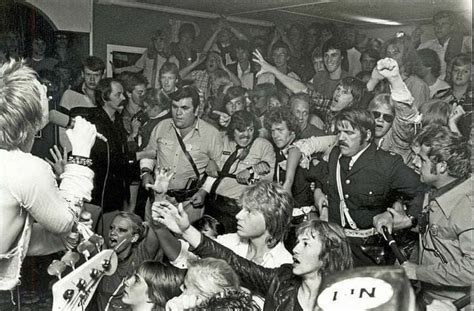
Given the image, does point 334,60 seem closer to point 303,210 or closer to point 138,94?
point 303,210

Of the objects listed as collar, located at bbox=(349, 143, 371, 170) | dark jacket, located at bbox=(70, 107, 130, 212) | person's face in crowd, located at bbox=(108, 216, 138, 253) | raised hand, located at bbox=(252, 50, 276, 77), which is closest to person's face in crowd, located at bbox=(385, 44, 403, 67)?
collar, located at bbox=(349, 143, 371, 170)

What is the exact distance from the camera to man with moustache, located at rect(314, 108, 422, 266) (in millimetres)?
2555

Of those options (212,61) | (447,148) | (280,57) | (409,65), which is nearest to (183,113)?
(212,61)

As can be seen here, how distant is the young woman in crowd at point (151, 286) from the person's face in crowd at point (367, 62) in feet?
3.44

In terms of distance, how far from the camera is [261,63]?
275 centimetres

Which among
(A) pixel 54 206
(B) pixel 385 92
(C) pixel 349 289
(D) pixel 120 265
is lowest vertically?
(D) pixel 120 265

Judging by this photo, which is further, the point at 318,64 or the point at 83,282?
the point at 83,282

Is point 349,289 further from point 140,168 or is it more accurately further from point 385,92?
point 140,168

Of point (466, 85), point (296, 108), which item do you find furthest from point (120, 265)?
point (466, 85)

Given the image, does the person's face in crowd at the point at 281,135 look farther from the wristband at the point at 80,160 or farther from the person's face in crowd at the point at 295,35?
the wristband at the point at 80,160

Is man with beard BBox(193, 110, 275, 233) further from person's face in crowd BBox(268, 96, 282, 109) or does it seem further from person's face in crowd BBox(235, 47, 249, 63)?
person's face in crowd BBox(235, 47, 249, 63)

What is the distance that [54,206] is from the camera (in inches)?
116

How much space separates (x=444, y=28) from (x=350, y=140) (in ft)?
1.66

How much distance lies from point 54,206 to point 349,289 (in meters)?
1.52
